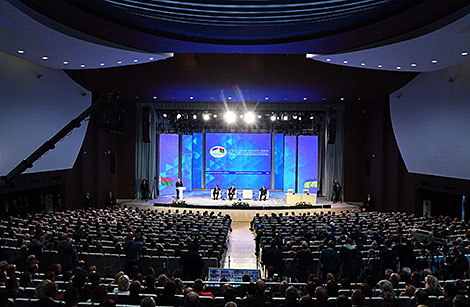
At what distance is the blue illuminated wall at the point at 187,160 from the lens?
29.6 meters

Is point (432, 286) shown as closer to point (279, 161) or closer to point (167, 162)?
point (279, 161)

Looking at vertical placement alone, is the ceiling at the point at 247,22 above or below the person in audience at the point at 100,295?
above

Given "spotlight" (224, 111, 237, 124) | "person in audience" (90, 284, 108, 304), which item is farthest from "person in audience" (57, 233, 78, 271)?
"spotlight" (224, 111, 237, 124)

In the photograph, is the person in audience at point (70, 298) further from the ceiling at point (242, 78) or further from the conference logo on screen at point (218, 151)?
the conference logo on screen at point (218, 151)

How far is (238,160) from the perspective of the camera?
29.7 m

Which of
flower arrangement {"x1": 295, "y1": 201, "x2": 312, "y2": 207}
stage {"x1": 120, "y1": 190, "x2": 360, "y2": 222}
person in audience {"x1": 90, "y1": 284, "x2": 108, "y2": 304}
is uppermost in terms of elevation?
person in audience {"x1": 90, "y1": 284, "x2": 108, "y2": 304}

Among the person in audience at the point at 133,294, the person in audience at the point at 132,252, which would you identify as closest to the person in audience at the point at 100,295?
the person in audience at the point at 133,294

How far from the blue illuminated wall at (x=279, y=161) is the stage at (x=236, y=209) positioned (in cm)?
181

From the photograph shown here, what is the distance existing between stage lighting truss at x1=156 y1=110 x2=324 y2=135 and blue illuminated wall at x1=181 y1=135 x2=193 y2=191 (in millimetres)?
1578

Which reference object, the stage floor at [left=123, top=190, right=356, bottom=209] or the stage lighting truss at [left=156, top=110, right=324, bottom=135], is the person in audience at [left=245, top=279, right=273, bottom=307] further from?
the stage lighting truss at [left=156, top=110, right=324, bottom=135]

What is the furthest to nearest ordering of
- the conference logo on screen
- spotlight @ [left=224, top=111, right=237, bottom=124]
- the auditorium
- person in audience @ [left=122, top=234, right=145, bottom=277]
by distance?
the conference logo on screen, spotlight @ [left=224, top=111, right=237, bottom=124], person in audience @ [left=122, top=234, right=145, bottom=277], the auditorium

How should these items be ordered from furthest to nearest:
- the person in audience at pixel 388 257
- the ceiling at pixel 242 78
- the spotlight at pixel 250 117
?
the spotlight at pixel 250 117 < the ceiling at pixel 242 78 < the person in audience at pixel 388 257

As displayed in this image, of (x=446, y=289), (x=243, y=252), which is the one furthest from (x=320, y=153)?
(x=446, y=289)

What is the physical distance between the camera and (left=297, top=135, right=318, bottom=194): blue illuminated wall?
28672 millimetres
